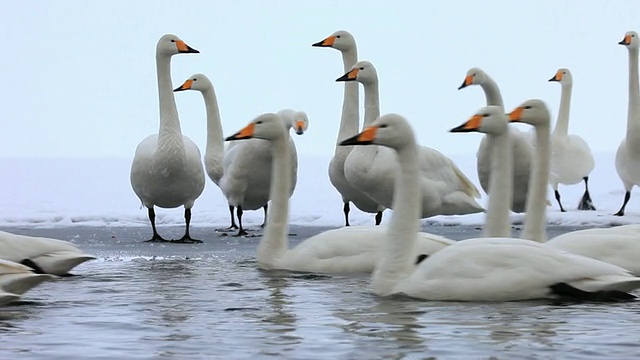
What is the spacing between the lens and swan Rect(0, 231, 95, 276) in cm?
826

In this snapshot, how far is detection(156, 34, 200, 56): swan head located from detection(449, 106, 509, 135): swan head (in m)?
6.28

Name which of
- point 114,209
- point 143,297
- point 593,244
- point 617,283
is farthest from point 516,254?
point 114,209

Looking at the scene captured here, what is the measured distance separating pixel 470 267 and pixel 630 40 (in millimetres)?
11728

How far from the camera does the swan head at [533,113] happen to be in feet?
29.5

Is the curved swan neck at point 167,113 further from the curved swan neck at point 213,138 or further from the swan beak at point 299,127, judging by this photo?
the curved swan neck at point 213,138

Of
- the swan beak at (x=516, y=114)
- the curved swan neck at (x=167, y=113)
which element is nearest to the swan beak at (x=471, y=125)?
the swan beak at (x=516, y=114)

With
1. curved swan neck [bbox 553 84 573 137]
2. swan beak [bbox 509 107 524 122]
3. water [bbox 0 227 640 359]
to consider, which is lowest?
water [bbox 0 227 640 359]

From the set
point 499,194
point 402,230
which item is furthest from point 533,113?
point 402,230

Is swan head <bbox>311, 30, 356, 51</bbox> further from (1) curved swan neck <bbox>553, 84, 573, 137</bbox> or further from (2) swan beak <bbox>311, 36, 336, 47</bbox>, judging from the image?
(1) curved swan neck <bbox>553, 84, 573, 137</bbox>

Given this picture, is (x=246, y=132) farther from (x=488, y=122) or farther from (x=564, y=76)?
(x=564, y=76)

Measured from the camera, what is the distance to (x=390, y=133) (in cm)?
732

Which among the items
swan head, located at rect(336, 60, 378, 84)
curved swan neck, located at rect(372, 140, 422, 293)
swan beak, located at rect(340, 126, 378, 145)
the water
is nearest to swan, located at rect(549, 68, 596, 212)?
swan head, located at rect(336, 60, 378, 84)

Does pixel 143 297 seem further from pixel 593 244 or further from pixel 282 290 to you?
pixel 593 244

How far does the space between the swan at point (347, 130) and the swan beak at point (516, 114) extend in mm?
3820
